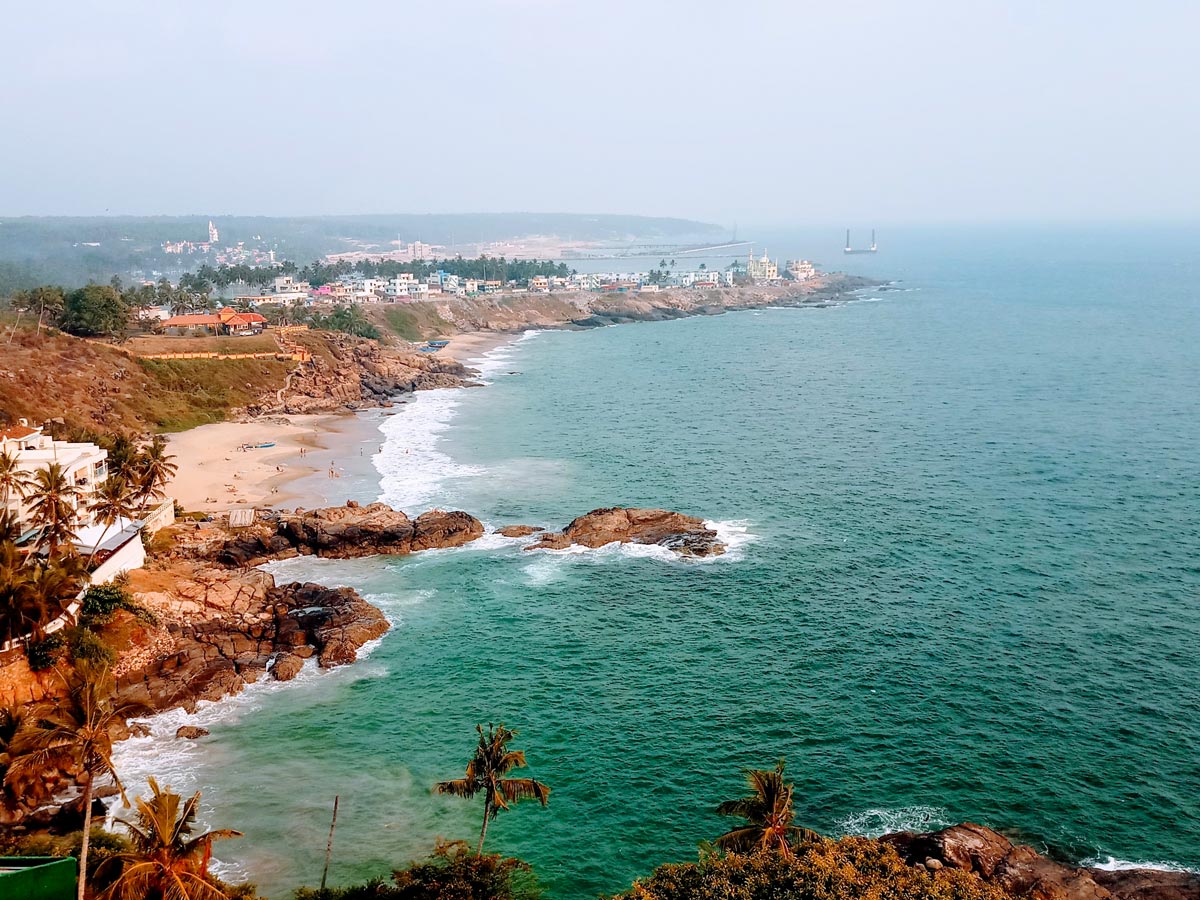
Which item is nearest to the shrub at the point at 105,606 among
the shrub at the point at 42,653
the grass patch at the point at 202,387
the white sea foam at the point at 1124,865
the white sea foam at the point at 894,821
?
the shrub at the point at 42,653

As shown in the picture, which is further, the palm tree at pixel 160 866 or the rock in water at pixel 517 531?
the rock in water at pixel 517 531

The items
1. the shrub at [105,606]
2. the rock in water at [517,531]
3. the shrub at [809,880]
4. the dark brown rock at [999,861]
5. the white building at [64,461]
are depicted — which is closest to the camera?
the shrub at [809,880]

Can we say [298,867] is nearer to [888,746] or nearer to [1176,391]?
[888,746]

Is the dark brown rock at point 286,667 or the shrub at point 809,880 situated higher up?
the shrub at point 809,880

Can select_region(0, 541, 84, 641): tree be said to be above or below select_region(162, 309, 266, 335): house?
below


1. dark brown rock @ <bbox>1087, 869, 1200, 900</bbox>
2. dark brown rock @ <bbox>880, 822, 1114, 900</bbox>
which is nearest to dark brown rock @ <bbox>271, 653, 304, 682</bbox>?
dark brown rock @ <bbox>880, 822, 1114, 900</bbox>

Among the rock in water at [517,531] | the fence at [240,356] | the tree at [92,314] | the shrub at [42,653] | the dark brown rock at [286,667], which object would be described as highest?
the tree at [92,314]

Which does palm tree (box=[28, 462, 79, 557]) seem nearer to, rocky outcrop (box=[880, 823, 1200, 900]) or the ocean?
the ocean

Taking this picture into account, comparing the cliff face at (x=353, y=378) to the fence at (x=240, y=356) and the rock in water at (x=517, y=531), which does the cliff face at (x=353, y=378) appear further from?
the rock in water at (x=517, y=531)
